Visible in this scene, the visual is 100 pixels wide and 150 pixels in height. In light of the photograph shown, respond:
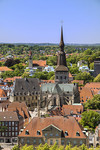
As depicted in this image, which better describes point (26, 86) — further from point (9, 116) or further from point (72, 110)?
point (9, 116)

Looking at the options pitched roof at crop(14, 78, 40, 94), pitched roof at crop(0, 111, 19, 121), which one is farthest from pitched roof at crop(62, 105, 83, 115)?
pitched roof at crop(14, 78, 40, 94)

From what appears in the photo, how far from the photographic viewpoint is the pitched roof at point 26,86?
110812 mm

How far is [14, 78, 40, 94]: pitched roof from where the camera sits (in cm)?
11081

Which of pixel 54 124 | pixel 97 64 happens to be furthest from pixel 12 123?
pixel 97 64

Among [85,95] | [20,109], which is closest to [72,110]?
[20,109]

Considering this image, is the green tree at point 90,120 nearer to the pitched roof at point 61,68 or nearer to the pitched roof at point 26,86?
the pitched roof at point 26,86

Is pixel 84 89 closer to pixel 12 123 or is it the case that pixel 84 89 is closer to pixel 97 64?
pixel 12 123

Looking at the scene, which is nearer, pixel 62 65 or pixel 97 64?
pixel 62 65

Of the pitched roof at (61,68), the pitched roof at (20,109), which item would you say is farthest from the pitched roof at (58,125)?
the pitched roof at (61,68)

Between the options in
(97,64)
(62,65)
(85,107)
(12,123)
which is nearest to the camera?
(12,123)

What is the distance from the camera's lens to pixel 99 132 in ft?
237

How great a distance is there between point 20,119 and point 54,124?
1818cm

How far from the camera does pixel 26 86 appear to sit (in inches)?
4419

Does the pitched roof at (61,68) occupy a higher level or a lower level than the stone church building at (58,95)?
higher
